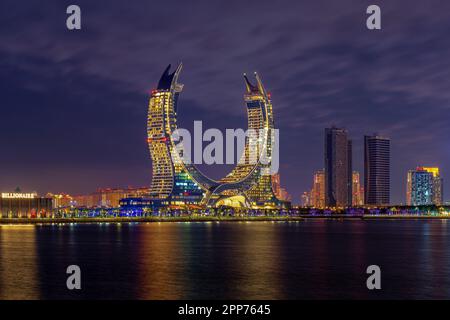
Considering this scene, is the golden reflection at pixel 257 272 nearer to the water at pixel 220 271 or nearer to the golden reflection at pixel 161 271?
the water at pixel 220 271

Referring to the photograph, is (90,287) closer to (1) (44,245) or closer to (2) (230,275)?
(2) (230,275)

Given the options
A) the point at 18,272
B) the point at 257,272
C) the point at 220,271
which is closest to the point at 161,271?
the point at 220,271

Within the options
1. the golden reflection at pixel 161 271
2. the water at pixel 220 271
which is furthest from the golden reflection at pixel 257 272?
the golden reflection at pixel 161 271

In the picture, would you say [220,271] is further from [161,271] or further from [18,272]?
[18,272]

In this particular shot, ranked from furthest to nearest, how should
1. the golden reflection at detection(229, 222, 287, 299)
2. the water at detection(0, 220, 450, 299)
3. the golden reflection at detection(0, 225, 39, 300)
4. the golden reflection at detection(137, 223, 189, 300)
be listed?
the golden reflection at detection(229, 222, 287, 299)
the water at detection(0, 220, 450, 299)
the golden reflection at detection(137, 223, 189, 300)
the golden reflection at detection(0, 225, 39, 300)

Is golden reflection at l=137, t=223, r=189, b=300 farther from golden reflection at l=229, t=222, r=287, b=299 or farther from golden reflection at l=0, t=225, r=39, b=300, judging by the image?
golden reflection at l=0, t=225, r=39, b=300

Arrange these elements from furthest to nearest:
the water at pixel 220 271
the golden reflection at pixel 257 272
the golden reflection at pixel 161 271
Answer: the golden reflection at pixel 257 272
the water at pixel 220 271
the golden reflection at pixel 161 271

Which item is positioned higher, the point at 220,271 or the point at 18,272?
the point at 18,272

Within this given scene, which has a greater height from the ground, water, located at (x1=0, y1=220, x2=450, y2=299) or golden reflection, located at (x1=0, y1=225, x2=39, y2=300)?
golden reflection, located at (x1=0, y1=225, x2=39, y2=300)

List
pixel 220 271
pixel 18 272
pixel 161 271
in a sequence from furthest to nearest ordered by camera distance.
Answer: pixel 220 271 < pixel 161 271 < pixel 18 272

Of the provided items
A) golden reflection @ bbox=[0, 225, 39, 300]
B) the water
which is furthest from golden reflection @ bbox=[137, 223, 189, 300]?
golden reflection @ bbox=[0, 225, 39, 300]

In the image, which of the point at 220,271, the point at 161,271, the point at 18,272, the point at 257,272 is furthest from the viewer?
the point at 220,271
